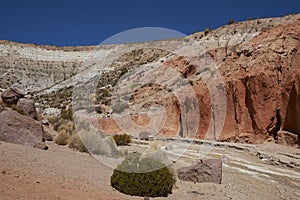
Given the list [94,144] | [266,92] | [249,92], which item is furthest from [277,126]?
[94,144]

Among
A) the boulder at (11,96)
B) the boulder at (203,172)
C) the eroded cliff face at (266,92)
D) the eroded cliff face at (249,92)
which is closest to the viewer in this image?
the boulder at (203,172)

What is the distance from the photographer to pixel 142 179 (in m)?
8.18

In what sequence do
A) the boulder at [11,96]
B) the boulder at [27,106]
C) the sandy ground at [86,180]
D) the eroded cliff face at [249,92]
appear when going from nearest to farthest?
the sandy ground at [86,180] < the boulder at [27,106] < the boulder at [11,96] < the eroded cliff face at [249,92]

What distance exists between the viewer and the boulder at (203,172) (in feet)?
32.2

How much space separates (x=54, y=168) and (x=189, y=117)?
1821 cm

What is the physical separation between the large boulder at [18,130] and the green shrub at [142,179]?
428 cm

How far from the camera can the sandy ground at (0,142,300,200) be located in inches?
265

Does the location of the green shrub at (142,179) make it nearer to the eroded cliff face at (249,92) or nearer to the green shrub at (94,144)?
the green shrub at (94,144)

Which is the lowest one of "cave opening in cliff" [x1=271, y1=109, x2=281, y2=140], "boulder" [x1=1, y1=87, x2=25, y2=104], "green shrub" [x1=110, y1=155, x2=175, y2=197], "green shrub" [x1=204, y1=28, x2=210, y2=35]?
"green shrub" [x1=110, y1=155, x2=175, y2=197]

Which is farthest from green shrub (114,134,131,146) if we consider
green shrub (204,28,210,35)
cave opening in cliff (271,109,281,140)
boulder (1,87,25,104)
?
green shrub (204,28,210,35)

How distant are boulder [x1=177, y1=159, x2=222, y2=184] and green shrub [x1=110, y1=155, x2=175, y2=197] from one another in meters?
1.51

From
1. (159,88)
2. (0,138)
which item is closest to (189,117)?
(159,88)

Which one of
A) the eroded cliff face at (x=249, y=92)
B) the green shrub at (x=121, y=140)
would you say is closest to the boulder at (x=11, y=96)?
the green shrub at (x=121, y=140)

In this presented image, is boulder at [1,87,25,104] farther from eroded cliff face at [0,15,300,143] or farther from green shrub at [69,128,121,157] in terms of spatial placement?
eroded cliff face at [0,15,300,143]
